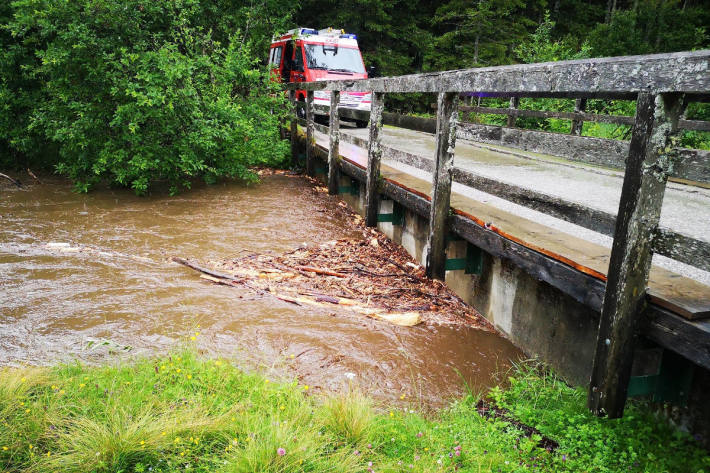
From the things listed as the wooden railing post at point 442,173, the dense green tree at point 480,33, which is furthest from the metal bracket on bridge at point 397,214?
the dense green tree at point 480,33

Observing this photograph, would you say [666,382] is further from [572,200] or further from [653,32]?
[653,32]

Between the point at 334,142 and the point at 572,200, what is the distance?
552cm

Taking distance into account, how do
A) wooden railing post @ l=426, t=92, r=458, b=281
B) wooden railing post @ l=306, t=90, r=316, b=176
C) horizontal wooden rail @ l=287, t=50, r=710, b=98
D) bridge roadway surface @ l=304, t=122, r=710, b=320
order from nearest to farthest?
horizontal wooden rail @ l=287, t=50, r=710, b=98
bridge roadway surface @ l=304, t=122, r=710, b=320
wooden railing post @ l=426, t=92, r=458, b=281
wooden railing post @ l=306, t=90, r=316, b=176

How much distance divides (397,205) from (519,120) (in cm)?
929

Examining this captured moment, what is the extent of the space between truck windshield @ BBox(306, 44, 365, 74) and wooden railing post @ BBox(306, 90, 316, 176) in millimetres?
3860

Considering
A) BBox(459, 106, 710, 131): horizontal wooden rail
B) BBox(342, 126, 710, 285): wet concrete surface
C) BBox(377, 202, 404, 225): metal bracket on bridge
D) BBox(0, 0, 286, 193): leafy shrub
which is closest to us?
BBox(342, 126, 710, 285): wet concrete surface

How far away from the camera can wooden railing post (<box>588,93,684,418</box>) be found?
2566 mm

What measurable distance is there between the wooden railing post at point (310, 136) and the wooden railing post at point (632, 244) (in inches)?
320

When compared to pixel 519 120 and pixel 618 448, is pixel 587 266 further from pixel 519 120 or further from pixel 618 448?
pixel 519 120

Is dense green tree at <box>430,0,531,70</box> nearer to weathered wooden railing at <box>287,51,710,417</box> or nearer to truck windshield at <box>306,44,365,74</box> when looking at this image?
truck windshield at <box>306,44,365,74</box>

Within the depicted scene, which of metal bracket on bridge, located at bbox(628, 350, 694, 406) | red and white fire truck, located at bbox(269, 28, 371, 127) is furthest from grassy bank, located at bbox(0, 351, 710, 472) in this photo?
red and white fire truck, located at bbox(269, 28, 371, 127)

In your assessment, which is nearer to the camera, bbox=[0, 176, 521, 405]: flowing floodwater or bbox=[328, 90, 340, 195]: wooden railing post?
bbox=[0, 176, 521, 405]: flowing floodwater

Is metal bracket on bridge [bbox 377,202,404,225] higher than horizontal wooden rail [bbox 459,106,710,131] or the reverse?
the reverse

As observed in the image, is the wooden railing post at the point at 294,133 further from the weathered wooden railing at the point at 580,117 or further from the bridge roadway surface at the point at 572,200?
the weathered wooden railing at the point at 580,117
